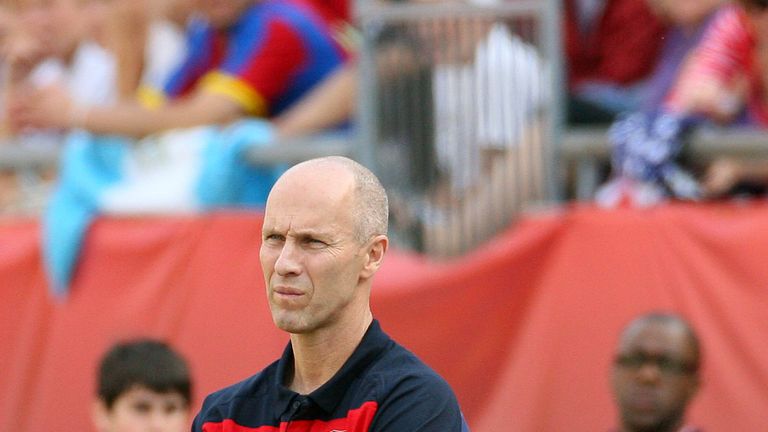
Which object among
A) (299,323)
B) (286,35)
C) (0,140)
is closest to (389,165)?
(286,35)

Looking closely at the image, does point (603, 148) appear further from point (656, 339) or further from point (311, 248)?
point (311, 248)

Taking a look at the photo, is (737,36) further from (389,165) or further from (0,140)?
(0,140)

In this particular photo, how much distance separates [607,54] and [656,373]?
82.2 inches

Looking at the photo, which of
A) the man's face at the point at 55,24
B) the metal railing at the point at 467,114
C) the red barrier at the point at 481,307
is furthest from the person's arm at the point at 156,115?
the man's face at the point at 55,24

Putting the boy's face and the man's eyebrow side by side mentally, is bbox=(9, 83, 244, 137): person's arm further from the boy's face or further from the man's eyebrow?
the man's eyebrow

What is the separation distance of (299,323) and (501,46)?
3052mm

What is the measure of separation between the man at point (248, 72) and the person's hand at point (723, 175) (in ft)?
6.39

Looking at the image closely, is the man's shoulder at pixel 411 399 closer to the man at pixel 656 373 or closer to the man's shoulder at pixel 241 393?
the man's shoulder at pixel 241 393

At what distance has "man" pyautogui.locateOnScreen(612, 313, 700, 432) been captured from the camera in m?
4.97

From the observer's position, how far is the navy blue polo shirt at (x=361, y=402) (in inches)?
113

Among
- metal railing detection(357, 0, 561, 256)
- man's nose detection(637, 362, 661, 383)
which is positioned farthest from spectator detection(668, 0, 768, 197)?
man's nose detection(637, 362, 661, 383)

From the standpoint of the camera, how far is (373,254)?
2.99 metres

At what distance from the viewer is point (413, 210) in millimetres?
5891

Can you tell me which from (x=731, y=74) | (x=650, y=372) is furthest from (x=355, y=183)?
(x=731, y=74)
